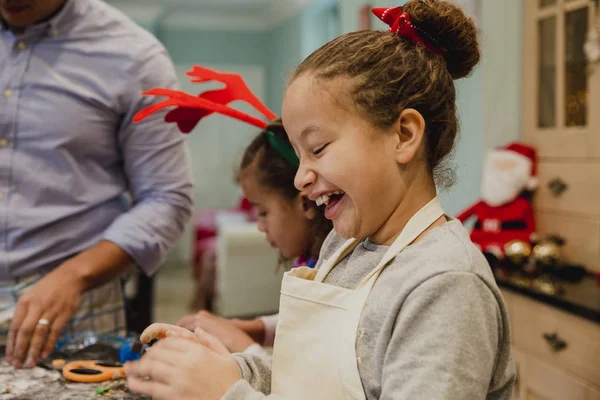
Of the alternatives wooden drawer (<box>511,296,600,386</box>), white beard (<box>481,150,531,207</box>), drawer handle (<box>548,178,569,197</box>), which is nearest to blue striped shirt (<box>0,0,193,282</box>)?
wooden drawer (<box>511,296,600,386</box>)

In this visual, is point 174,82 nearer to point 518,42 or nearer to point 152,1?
point 518,42

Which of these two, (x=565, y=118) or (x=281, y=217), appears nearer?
(x=281, y=217)

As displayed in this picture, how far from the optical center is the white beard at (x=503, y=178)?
228cm

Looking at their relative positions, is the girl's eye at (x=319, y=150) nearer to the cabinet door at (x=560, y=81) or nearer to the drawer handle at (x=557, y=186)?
the cabinet door at (x=560, y=81)

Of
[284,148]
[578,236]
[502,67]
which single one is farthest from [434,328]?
[502,67]

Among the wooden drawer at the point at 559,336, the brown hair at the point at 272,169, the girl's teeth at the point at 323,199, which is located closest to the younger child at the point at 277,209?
the brown hair at the point at 272,169

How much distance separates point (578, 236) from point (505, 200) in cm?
28

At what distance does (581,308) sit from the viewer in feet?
5.41

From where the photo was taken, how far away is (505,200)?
2299 mm

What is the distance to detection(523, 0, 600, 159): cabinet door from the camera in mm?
2086

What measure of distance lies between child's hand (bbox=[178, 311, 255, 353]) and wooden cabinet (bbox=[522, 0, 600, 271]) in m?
1.52

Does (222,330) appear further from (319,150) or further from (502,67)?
(502,67)

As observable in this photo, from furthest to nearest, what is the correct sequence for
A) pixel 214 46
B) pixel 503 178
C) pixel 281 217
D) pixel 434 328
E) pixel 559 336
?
1. pixel 214 46
2. pixel 503 178
3. pixel 559 336
4. pixel 281 217
5. pixel 434 328

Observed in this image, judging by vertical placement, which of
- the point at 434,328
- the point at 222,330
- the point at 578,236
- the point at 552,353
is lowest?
the point at 552,353
